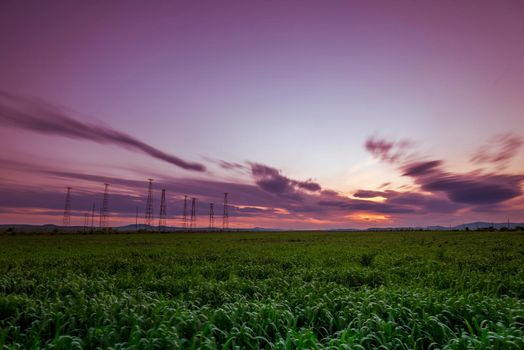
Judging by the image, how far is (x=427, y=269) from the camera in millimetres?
18875

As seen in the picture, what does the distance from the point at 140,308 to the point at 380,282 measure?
11.6 meters

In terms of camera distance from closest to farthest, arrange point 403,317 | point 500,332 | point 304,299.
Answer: point 500,332 → point 403,317 → point 304,299

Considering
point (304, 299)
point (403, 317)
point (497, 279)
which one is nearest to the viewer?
point (403, 317)

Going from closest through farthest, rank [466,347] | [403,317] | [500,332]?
1. [466,347]
2. [500,332]
3. [403,317]

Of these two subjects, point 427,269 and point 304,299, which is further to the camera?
point 427,269

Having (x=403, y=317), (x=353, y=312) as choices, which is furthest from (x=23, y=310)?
(x=403, y=317)

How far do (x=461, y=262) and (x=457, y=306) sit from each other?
1548 centimetres

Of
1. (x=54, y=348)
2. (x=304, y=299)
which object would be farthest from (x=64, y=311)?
(x=304, y=299)

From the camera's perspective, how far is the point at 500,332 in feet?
23.0

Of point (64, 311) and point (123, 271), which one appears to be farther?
point (123, 271)

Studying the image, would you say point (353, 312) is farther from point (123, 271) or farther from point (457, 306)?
point (123, 271)

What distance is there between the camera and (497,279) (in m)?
15.2

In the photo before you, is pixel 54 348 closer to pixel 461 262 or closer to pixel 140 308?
pixel 140 308

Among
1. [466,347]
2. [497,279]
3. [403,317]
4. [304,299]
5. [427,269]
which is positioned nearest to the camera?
[466,347]
